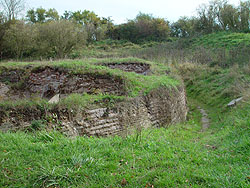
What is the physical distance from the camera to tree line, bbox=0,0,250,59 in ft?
63.1

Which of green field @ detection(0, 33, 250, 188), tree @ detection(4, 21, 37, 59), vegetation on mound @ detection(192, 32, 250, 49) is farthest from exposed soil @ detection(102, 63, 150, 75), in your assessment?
vegetation on mound @ detection(192, 32, 250, 49)

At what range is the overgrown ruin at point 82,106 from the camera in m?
5.24

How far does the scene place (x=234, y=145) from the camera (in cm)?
404

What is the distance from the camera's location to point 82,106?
228 inches

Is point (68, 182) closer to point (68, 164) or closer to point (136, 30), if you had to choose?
point (68, 164)

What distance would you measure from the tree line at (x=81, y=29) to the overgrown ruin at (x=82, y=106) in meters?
10.4

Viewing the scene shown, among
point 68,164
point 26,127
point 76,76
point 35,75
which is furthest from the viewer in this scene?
point 35,75

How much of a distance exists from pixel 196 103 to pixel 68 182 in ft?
38.6

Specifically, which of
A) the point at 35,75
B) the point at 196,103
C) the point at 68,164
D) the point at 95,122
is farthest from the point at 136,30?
the point at 68,164

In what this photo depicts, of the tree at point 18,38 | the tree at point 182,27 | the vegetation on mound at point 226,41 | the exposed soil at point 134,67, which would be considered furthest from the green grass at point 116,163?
the tree at point 182,27

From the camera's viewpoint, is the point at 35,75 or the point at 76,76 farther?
the point at 35,75

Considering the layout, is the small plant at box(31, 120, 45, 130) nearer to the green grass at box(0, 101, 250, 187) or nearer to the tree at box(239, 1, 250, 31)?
the green grass at box(0, 101, 250, 187)

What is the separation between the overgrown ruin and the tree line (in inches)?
410

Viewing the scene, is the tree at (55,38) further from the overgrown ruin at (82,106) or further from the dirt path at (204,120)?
the dirt path at (204,120)
